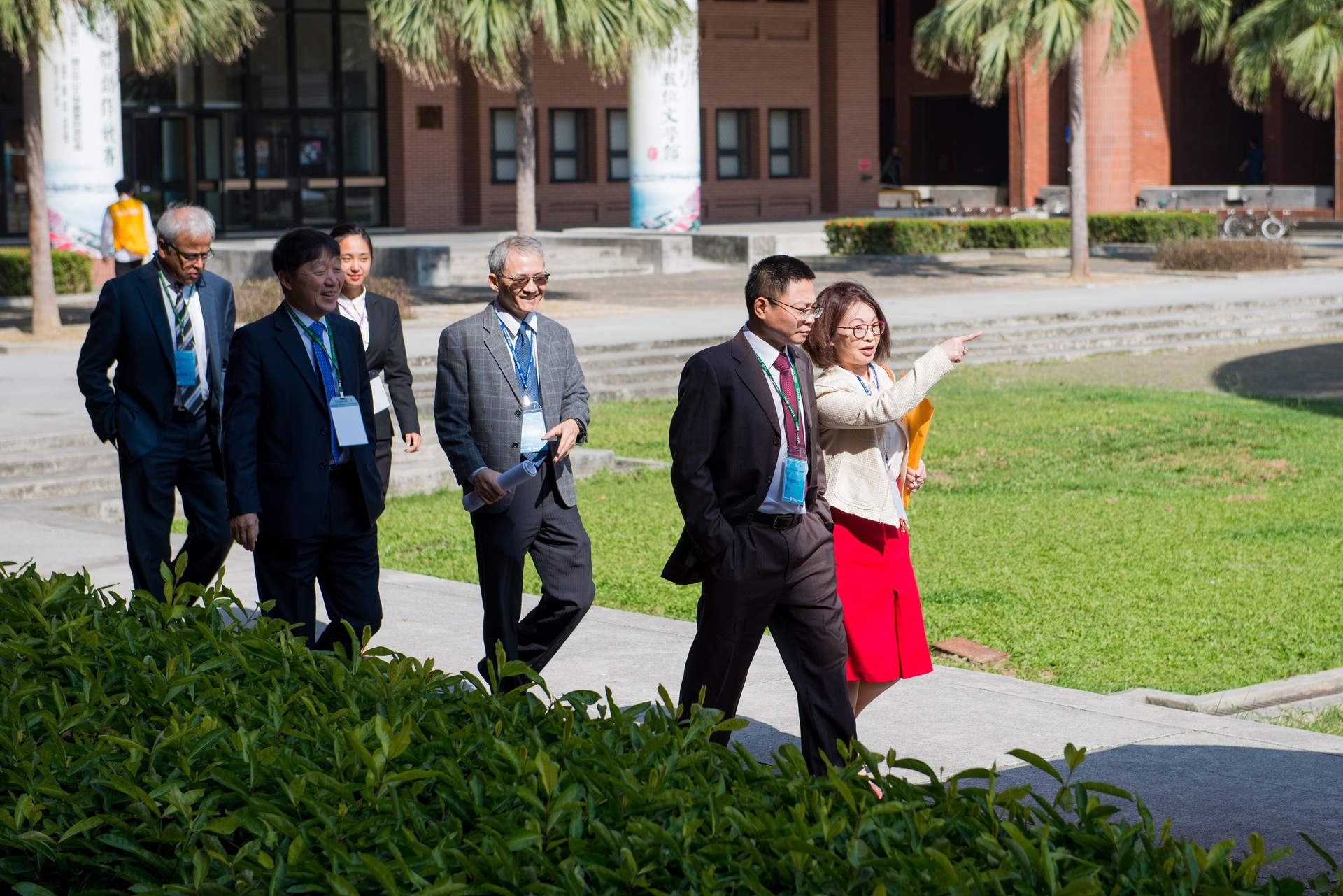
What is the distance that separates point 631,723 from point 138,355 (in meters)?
3.77

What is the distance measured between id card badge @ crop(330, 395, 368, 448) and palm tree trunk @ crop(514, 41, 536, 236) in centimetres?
1815

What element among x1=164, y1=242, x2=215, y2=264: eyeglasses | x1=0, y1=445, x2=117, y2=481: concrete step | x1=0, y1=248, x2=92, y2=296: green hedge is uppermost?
x1=0, y1=248, x2=92, y2=296: green hedge

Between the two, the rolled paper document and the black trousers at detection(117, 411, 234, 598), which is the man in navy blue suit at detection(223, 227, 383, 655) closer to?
the rolled paper document

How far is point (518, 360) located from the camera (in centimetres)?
570

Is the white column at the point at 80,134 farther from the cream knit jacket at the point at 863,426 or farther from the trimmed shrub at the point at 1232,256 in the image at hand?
the cream knit jacket at the point at 863,426

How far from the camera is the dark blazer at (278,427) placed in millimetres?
5414

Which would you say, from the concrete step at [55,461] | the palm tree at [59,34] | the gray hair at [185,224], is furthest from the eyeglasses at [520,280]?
the palm tree at [59,34]

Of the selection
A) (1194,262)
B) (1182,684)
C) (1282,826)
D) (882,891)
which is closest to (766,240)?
(1194,262)

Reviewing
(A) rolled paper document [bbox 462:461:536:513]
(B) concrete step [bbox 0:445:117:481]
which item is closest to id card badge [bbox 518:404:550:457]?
(A) rolled paper document [bbox 462:461:536:513]

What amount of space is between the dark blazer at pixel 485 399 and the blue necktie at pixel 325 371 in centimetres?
36

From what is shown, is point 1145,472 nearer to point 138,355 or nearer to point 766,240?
point 138,355

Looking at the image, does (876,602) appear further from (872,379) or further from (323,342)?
(323,342)

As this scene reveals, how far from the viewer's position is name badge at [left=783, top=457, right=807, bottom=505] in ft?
15.5

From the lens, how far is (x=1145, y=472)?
39.1 ft
